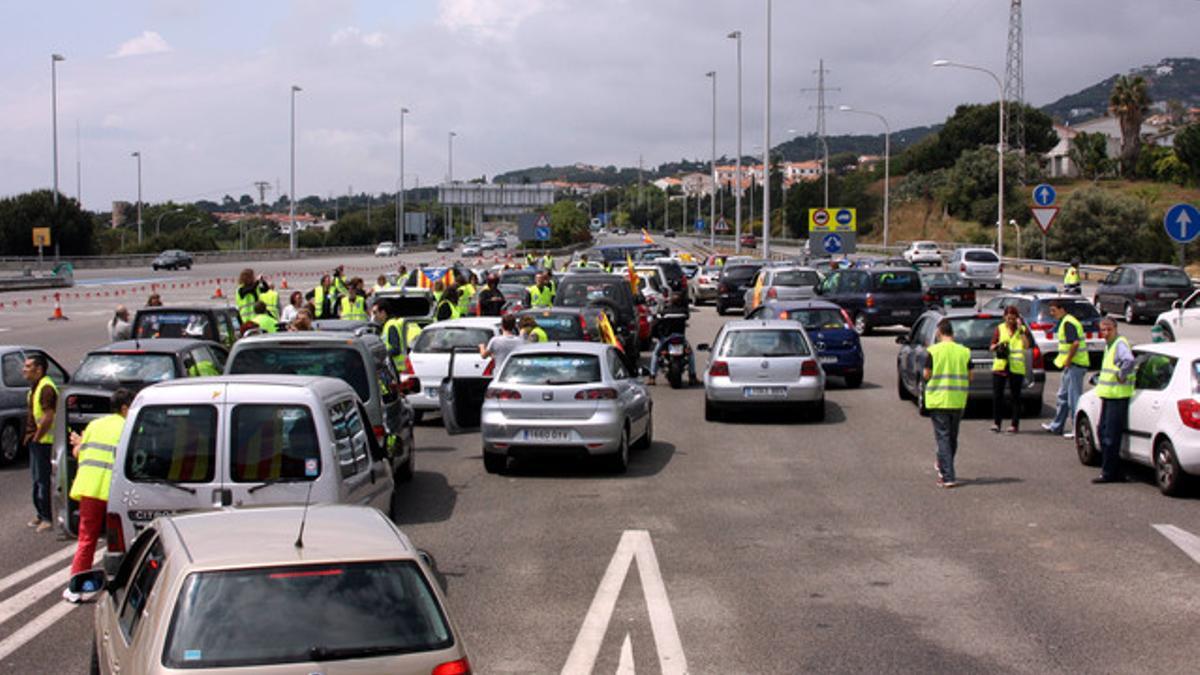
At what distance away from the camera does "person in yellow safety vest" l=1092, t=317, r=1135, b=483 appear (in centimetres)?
1451

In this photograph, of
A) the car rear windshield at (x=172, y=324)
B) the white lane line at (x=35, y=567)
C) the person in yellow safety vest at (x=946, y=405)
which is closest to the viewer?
the white lane line at (x=35, y=567)

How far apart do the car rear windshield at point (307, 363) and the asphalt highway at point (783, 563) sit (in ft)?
4.47

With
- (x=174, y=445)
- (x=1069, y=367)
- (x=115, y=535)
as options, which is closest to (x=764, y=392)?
(x=1069, y=367)

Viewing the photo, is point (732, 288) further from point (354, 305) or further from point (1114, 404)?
point (1114, 404)

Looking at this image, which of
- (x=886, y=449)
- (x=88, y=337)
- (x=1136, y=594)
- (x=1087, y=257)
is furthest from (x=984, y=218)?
(x=1136, y=594)

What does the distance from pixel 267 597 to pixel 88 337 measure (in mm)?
32650

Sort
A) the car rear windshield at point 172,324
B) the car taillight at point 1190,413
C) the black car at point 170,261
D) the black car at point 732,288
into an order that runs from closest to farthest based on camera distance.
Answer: the car taillight at point 1190,413 → the car rear windshield at point 172,324 → the black car at point 732,288 → the black car at point 170,261

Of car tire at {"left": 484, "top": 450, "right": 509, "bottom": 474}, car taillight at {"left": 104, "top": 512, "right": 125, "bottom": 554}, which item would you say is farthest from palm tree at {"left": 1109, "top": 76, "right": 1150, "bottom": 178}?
car taillight at {"left": 104, "top": 512, "right": 125, "bottom": 554}

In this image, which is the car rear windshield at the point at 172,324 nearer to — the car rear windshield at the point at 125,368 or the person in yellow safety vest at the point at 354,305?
the person in yellow safety vest at the point at 354,305

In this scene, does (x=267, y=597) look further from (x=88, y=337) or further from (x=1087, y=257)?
(x=1087, y=257)

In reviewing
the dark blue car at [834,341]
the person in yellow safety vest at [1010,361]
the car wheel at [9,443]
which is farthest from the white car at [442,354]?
the person in yellow safety vest at [1010,361]

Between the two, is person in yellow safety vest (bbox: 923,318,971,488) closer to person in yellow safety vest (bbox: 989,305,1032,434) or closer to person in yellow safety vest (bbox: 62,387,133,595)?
person in yellow safety vest (bbox: 989,305,1032,434)

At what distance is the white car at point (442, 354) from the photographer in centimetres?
1981

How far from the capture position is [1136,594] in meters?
9.84
